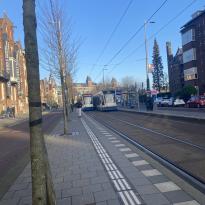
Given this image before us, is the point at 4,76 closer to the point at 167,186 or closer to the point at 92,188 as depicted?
the point at 92,188

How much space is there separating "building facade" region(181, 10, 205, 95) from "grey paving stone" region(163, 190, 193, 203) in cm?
5718

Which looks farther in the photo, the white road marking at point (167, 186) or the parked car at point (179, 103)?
the parked car at point (179, 103)

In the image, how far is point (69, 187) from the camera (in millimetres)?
7453

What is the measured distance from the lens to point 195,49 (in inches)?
2496

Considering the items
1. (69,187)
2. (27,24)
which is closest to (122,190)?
(69,187)

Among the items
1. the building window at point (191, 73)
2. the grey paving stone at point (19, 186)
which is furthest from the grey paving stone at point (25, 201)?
the building window at point (191, 73)

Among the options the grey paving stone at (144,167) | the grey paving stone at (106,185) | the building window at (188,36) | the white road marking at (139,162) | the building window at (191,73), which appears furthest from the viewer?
the building window at (191,73)

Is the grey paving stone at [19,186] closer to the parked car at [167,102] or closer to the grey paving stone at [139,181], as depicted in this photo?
the grey paving stone at [139,181]

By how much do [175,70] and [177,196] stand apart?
312 feet

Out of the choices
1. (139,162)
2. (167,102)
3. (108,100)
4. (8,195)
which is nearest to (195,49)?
(167,102)

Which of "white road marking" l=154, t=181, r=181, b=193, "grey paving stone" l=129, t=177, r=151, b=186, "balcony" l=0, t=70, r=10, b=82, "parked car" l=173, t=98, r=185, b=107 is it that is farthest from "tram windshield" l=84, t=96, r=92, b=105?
"white road marking" l=154, t=181, r=181, b=193

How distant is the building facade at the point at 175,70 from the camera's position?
93.9m

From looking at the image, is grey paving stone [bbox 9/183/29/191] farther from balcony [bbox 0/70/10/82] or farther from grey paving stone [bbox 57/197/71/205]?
balcony [bbox 0/70/10/82]

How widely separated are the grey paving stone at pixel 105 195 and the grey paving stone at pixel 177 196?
0.93m
